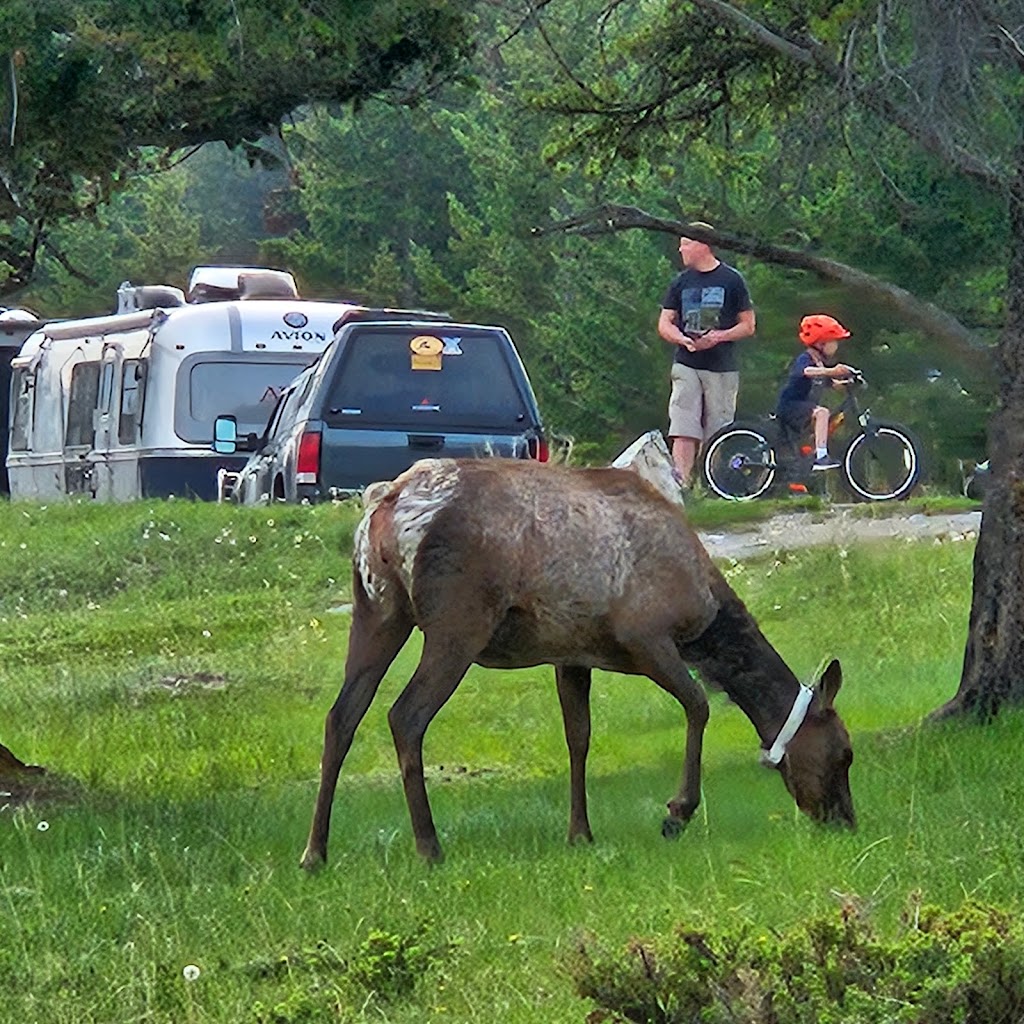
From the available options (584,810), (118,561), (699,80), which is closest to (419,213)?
(118,561)

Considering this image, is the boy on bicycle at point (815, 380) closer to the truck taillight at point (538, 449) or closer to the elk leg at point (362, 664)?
the truck taillight at point (538, 449)

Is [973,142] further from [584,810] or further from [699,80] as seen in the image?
[584,810]

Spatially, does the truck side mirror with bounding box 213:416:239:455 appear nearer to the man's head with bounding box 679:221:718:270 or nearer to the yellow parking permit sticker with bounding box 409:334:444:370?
the yellow parking permit sticker with bounding box 409:334:444:370

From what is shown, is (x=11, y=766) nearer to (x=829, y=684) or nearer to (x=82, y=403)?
(x=829, y=684)

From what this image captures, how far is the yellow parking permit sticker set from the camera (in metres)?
21.7

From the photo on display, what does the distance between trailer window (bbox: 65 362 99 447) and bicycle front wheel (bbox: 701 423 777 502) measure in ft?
31.2

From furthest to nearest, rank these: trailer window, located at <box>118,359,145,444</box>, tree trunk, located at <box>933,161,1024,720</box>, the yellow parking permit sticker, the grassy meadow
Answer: trailer window, located at <box>118,359,145,444</box> < the yellow parking permit sticker < tree trunk, located at <box>933,161,1024,720</box> < the grassy meadow

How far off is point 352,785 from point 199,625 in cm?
596

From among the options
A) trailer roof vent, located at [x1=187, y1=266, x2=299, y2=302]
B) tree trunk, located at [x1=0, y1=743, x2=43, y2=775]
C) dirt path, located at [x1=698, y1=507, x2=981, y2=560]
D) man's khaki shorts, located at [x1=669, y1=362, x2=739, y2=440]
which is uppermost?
trailer roof vent, located at [x1=187, y1=266, x2=299, y2=302]

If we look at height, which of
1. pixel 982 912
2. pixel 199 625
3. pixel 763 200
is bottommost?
pixel 199 625

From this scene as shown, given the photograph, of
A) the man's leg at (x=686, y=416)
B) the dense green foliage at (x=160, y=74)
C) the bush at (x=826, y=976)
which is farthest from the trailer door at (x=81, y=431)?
the bush at (x=826, y=976)

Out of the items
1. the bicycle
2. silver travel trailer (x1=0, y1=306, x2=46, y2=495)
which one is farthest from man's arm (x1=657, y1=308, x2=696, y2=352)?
silver travel trailer (x1=0, y1=306, x2=46, y2=495)

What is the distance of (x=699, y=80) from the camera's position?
1326 centimetres

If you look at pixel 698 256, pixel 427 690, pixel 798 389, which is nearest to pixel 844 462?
pixel 798 389
